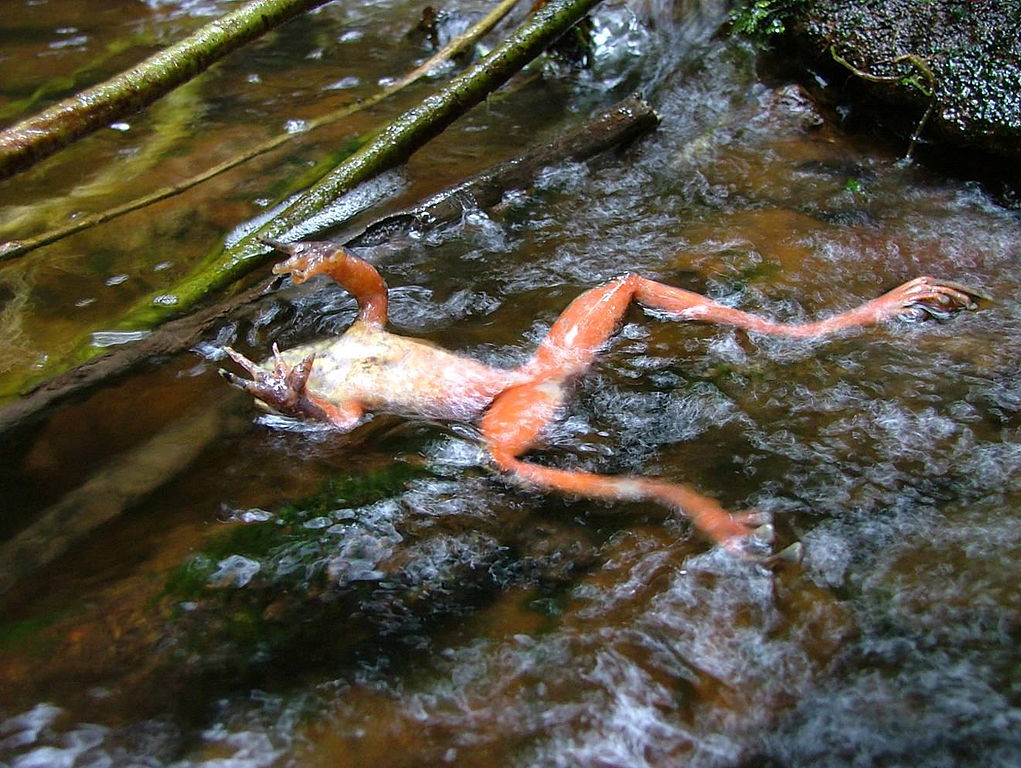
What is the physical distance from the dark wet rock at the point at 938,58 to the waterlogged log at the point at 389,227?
1.42 metres

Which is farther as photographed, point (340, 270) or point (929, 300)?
point (929, 300)

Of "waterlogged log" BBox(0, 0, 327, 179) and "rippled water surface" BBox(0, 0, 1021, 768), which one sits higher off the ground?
"waterlogged log" BBox(0, 0, 327, 179)

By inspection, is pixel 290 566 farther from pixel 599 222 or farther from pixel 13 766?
pixel 599 222

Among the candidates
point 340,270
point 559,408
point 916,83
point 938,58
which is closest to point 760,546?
point 559,408

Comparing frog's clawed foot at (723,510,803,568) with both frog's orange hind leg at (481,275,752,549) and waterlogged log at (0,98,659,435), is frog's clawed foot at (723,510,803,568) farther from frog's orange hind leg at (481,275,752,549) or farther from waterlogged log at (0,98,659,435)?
waterlogged log at (0,98,659,435)

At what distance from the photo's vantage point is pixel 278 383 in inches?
123

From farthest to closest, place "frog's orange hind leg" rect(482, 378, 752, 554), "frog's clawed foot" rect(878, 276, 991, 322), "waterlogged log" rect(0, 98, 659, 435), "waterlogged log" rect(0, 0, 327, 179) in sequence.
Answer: "frog's clawed foot" rect(878, 276, 991, 322) → "waterlogged log" rect(0, 98, 659, 435) → "waterlogged log" rect(0, 0, 327, 179) → "frog's orange hind leg" rect(482, 378, 752, 554)

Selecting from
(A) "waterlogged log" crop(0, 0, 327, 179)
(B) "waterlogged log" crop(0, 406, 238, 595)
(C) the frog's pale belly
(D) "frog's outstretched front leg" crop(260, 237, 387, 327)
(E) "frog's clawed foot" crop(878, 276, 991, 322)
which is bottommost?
(B) "waterlogged log" crop(0, 406, 238, 595)

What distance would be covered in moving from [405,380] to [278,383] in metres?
0.60

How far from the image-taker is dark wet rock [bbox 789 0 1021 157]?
4680mm

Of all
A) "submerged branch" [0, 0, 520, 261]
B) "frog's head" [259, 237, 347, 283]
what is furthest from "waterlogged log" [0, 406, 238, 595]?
"submerged branch" [0, 0, 520, 261]

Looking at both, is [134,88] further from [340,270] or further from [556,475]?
[556,475]

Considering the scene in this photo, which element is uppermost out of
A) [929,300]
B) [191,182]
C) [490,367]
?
[191,182]

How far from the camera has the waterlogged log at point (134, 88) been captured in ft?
10.0
